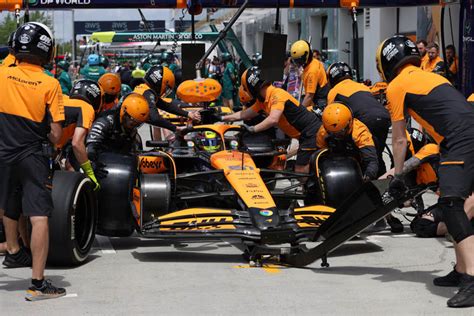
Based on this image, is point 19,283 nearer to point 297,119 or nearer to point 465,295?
point 465,295

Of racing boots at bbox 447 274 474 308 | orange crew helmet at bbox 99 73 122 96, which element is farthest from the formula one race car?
orange crew helmet at bbox 99 73 122 96

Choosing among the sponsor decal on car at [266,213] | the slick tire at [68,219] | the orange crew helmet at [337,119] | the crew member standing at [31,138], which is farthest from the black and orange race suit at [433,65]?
the crew member standing at [31,138]

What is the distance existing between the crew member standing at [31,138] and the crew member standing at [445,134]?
241 centimetres

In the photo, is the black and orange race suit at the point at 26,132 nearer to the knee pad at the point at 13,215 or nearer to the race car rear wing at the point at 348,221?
the knee pad at the point at 13,215

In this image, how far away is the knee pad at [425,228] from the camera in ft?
28.5

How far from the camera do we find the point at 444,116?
6371 millimetres

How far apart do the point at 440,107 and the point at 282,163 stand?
4024 millimetres

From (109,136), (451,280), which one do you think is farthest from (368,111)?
Answer: (451,280)

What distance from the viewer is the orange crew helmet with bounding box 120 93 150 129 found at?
8.44 meters

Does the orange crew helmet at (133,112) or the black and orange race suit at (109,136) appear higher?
the orange crew helmet at (133,112)

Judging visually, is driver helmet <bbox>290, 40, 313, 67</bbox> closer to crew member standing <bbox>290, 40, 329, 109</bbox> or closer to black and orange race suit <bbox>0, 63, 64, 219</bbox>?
crew member standing <bbox>290, 40, 329, 109</bbox>

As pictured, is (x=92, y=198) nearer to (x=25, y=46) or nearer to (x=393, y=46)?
(x=25, y=46)

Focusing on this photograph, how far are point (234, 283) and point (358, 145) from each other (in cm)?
260

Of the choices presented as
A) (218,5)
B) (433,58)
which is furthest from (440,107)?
(433,58)
